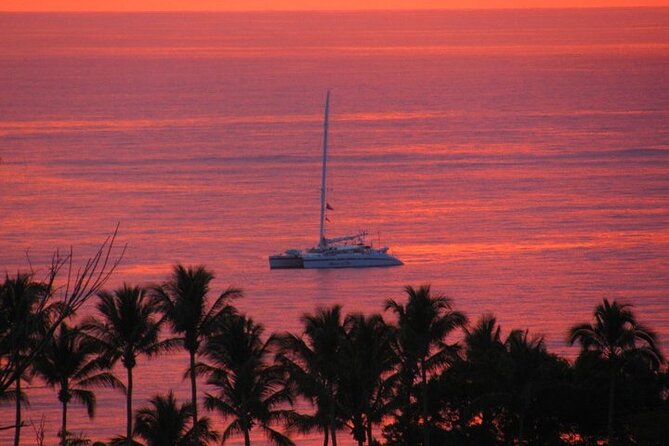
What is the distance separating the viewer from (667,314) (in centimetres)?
6219

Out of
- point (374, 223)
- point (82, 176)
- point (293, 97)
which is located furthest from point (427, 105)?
point (374, 223)

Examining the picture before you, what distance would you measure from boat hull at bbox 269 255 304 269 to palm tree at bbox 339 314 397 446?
41.1m

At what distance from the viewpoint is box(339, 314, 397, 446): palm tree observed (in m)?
29.6

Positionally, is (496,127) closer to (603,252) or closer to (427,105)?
(427,105)

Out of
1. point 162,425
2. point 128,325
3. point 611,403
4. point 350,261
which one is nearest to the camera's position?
point 162,425

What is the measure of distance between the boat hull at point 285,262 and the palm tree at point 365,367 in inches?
1618

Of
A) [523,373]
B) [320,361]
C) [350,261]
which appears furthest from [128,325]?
[350,261]

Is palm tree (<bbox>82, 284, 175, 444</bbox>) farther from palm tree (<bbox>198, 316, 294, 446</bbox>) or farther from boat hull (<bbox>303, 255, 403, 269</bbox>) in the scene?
boat hull (<bbox>303, 255, 403, 269</bbox>)

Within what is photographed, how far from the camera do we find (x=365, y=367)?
2961 centimetres

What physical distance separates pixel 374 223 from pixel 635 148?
39900 millimetres

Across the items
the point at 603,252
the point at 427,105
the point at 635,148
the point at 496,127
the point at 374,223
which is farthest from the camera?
the point at 427,105

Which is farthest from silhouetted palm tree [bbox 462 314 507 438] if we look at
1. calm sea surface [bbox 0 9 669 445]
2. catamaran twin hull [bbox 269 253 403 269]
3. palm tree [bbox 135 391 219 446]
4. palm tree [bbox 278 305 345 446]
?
catamaran twin hull [bbox 269 253 403 269]

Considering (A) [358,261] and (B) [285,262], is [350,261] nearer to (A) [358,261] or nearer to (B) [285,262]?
(A) [358,261]

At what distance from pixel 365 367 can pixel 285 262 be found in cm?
4236
